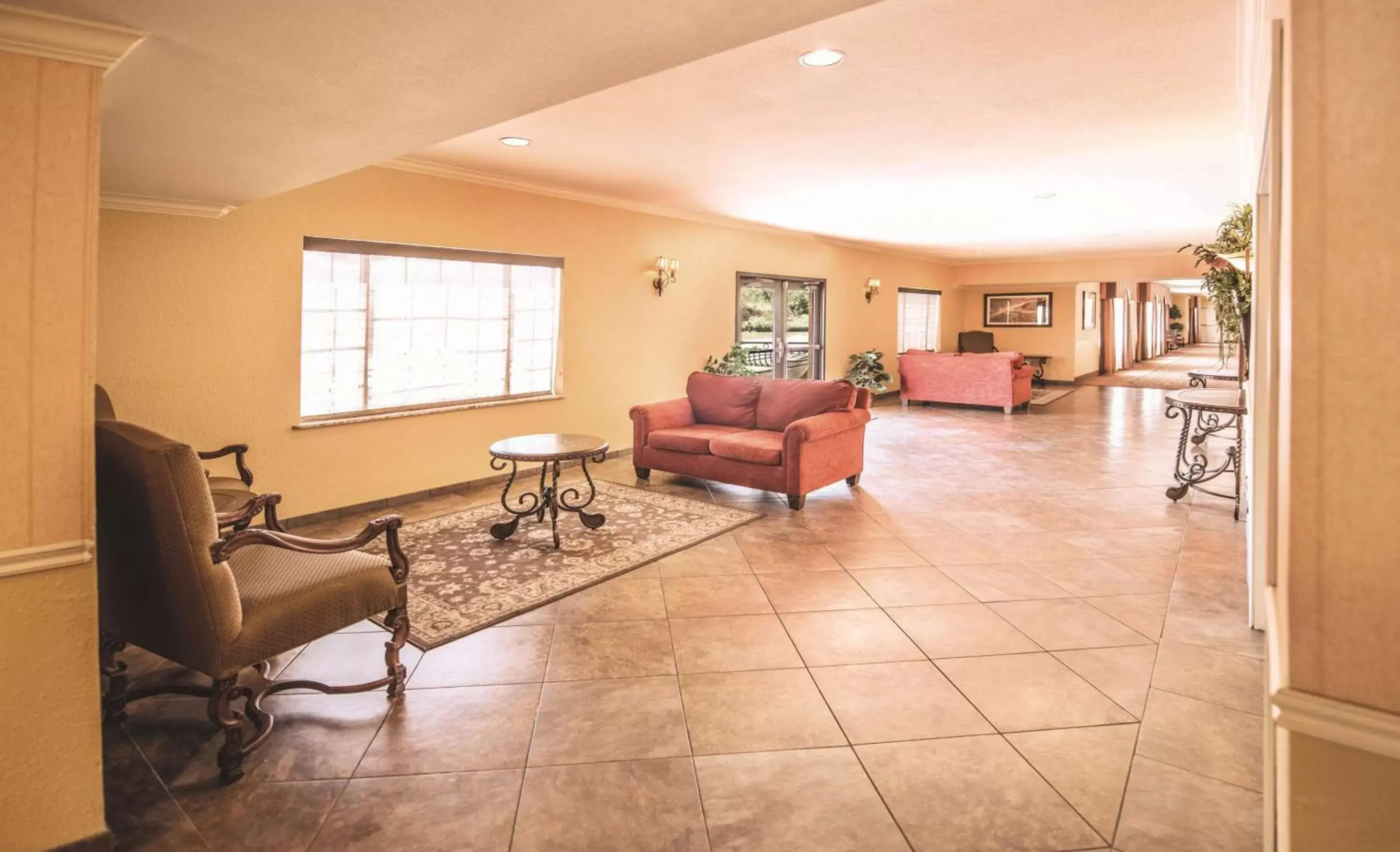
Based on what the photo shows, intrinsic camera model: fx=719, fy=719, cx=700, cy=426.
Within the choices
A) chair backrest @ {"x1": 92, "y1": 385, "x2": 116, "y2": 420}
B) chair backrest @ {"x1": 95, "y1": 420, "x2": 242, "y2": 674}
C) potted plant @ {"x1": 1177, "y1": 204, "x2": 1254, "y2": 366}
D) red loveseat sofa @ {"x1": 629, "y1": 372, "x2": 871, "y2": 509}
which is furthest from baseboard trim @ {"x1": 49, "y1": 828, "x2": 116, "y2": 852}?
potted plant @ {"x1": 1177, "y1": 204, "x2": 1254, "y2": 366}

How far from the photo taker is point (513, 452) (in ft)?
13.6

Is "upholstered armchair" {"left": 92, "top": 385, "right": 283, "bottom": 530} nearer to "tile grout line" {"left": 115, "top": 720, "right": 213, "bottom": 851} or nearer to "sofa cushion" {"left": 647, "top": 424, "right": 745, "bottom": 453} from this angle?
"tile grout line" {"left": 115, "top": 720, "right": 213, "bottom": 851}

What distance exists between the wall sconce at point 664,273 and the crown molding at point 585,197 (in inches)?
17.5

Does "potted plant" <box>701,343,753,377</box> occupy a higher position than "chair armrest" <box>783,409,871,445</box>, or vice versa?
"potted plant" <box>701,343,753,377</box>

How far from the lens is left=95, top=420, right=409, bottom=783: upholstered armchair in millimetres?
1951

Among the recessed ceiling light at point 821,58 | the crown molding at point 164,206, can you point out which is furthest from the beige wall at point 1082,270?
the crown molding at point 164,206

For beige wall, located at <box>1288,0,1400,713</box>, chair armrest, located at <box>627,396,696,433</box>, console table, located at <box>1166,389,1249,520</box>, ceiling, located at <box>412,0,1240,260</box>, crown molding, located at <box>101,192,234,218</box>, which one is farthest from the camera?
chair armrest, located at <box>627,396,696,433</box>

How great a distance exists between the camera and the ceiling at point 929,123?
9.54ft

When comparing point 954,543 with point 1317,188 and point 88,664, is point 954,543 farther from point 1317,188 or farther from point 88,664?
point 88,664

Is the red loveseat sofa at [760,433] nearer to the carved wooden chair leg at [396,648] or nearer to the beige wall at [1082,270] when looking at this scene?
the carved wooden chair leg at [396,648]

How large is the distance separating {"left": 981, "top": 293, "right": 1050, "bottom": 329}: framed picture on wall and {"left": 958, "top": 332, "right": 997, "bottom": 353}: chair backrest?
73 cm

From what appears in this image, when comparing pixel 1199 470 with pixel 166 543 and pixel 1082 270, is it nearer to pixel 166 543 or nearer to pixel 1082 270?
pixel 166 543

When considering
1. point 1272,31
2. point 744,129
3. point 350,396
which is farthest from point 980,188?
point 350,396

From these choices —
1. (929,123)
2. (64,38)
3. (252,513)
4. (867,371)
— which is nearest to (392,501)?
(252,513)
